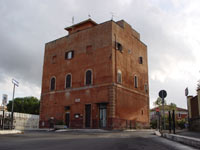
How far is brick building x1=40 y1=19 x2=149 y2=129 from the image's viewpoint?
27250 mm

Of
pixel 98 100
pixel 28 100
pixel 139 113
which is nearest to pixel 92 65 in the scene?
pixel 98 100

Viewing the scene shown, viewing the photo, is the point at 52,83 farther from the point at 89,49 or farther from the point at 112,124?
the point at 112,124

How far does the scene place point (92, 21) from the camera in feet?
110

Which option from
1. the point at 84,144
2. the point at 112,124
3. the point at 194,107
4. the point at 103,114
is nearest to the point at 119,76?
the point at 103,114

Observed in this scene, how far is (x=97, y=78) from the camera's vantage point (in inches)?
1117

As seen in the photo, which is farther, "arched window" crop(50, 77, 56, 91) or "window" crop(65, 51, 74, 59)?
"arched window" crop(50, 77, 56, 91)

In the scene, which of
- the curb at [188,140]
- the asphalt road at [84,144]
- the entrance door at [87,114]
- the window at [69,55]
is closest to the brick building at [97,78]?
the entrance door at [87,114]

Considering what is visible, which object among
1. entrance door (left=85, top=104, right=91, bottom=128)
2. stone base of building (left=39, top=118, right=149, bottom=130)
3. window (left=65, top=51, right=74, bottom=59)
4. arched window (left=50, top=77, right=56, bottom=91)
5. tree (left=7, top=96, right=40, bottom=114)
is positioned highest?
window (left=65, top=51, right=74, bottom=59)

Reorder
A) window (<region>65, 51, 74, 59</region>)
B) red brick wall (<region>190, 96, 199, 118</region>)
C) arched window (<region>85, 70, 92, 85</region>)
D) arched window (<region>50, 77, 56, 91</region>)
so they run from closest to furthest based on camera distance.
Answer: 1. red brick wall (<region>190, 96, 199, 118</region>)
2. arched window (<region>85, 70, 92, 85</region>)
3. window (<region>65, 51, 74, 59</region>)
4. arched window (<region>50, 77, 56, 91</region>)

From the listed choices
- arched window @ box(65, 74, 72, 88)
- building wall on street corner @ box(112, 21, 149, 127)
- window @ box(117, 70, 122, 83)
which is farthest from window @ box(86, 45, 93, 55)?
window @ box(117, 70, 122, 83)

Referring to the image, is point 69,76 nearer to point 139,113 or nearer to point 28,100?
point 139,113

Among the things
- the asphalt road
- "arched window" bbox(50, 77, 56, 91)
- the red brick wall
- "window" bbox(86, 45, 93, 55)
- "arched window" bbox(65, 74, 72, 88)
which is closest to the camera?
the asphalt road

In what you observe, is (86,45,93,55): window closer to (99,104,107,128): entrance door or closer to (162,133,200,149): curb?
(99,104,107,128): entrance door

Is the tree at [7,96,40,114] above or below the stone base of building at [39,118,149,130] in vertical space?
above
